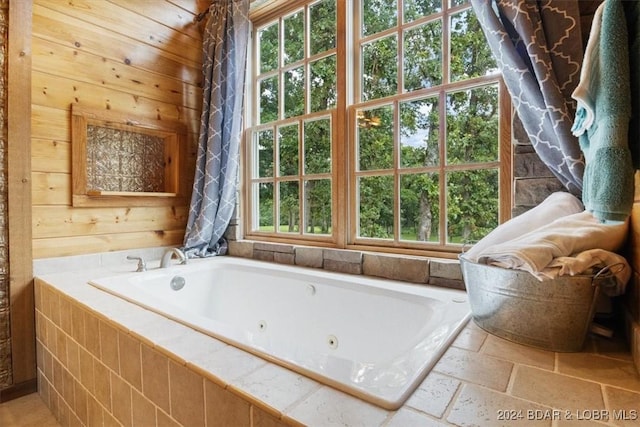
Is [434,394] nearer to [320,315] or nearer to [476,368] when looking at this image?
[476,368]

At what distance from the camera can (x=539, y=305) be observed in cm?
82

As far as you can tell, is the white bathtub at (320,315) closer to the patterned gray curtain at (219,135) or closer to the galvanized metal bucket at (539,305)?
the galvanized metal bucket at (539,305)

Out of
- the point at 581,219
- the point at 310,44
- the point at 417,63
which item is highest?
the point at 310,44

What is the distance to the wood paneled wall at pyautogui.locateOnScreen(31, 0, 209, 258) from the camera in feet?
5.67

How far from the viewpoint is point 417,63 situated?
167 centimetres

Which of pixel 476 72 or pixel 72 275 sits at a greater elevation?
pixel 476 72

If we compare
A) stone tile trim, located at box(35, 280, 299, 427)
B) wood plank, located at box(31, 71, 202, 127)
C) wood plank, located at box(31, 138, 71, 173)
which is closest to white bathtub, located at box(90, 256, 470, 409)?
stone tile trim, located at box(35, 280, 299, 427)

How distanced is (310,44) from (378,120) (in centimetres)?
75

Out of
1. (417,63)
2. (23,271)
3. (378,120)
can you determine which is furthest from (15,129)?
(417,63)

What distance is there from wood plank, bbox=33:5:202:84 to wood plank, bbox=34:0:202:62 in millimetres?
30

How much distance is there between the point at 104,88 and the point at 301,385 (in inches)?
84.3

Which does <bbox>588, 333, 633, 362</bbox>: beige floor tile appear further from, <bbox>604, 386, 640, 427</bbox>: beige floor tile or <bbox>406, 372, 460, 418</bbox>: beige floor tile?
<bbox>406, 372, 460, 418</bbox>: beige floor tile

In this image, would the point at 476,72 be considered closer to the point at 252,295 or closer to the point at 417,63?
the point at 417,63

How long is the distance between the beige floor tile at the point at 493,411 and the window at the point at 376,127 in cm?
95
